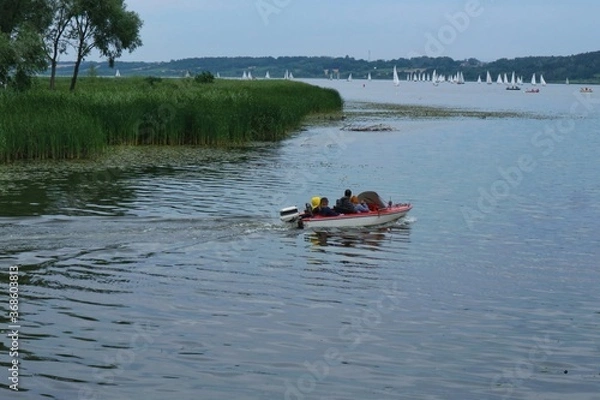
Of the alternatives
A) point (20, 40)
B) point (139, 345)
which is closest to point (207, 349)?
point (139, 345)

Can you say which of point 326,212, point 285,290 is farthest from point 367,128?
point 285,290

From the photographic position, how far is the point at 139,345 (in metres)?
13.9

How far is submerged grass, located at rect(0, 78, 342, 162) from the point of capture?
3609 centimetres

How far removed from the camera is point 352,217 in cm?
2564

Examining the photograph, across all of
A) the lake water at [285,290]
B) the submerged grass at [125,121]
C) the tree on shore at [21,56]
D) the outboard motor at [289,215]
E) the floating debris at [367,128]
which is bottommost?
the lake water at [285,290]

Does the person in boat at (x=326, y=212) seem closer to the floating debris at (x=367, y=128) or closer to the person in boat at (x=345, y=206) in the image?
the person in boat at (x=345, y=206)

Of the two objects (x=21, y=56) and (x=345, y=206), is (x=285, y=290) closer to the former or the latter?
(x=345, y=206)

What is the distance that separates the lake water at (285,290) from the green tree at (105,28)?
3945 centimetres

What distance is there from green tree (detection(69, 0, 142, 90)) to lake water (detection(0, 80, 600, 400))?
3945 cm

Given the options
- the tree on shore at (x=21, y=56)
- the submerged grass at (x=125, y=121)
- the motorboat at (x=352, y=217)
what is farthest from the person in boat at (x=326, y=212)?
the tree on shore at (x=21, y=56)

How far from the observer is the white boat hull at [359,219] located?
25016 millimetres

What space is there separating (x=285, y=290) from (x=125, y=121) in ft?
88.6

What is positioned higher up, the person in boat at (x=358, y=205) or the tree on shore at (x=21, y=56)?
the tree on shore at (x=21, y=56)

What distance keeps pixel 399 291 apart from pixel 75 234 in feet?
28.2
